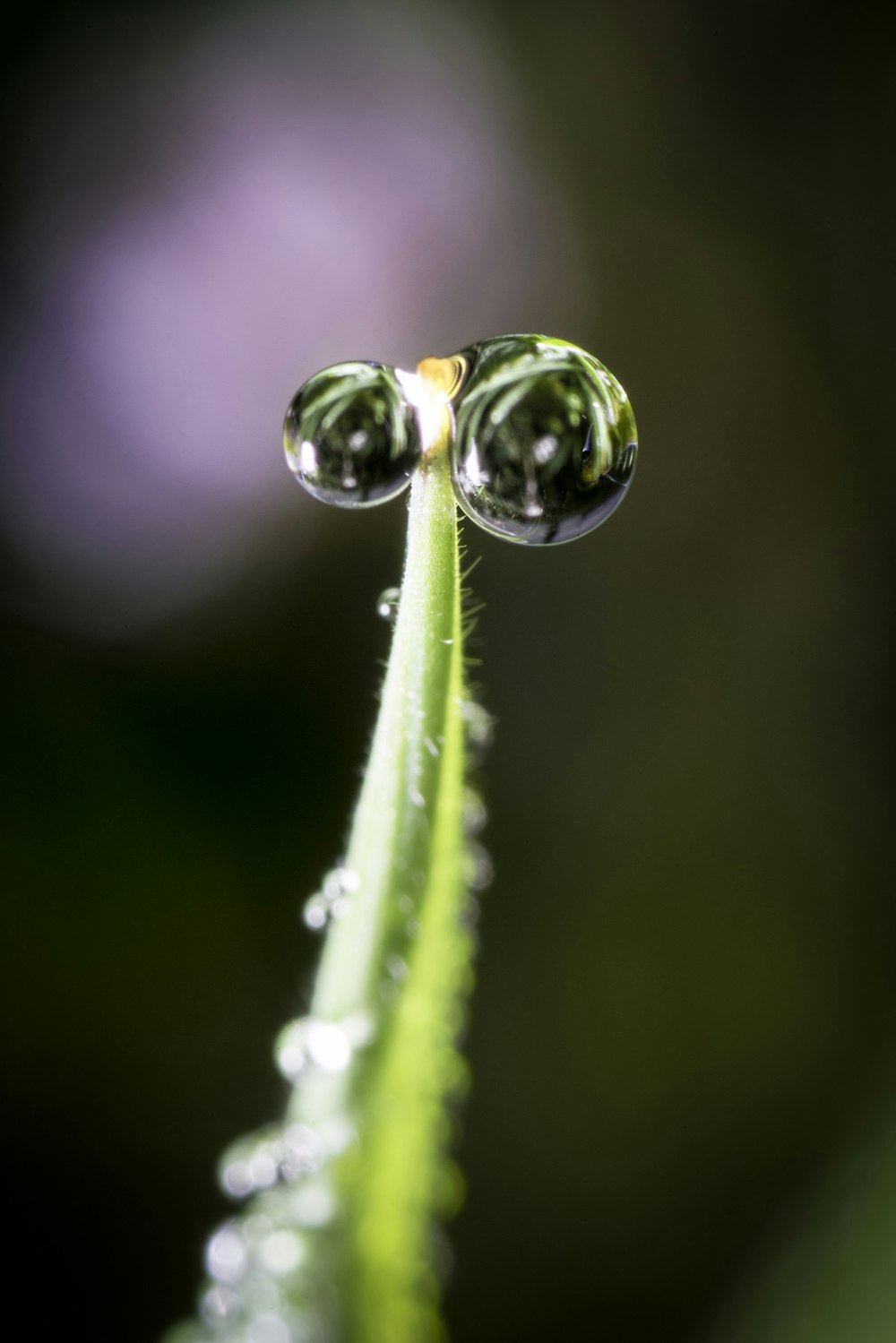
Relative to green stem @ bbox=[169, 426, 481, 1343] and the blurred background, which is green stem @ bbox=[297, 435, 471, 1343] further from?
the blurred background

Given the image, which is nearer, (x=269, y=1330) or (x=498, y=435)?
(x=269, y=1330)

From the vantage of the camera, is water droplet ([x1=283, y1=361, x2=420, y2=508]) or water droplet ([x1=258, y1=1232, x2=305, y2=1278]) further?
water droplet ([x1=283, y1=361, x2=420, y2=508])

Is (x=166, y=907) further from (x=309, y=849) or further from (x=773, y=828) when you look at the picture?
(x=773, y=828)

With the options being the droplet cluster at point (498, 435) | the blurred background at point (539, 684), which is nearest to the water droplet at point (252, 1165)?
the droplet cluster at point (498, 435)

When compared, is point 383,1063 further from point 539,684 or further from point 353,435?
point 539,684

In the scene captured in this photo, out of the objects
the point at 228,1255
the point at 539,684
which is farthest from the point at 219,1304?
the point at 539,684

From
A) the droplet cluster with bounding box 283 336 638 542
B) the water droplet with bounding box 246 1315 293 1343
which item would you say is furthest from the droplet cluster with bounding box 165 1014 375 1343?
the droplet cluster with bounding box 283 336 638 542
